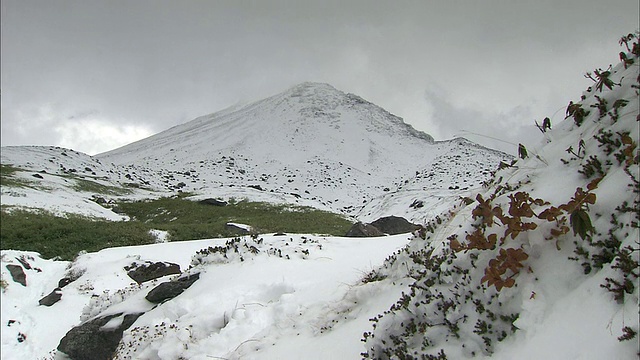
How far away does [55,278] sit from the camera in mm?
16547

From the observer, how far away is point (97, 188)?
44.4 meters

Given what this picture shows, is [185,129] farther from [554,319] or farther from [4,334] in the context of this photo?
[554,319]

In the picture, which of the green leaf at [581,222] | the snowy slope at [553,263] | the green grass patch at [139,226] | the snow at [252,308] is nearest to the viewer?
the snowy slope at [553,263]

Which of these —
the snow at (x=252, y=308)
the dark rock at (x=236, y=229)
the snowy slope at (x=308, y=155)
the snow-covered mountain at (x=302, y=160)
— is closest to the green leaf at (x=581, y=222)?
the snow at (x=252, y=308)

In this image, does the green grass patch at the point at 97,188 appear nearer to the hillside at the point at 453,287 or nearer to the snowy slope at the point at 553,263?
the hillside at the point at 453,287

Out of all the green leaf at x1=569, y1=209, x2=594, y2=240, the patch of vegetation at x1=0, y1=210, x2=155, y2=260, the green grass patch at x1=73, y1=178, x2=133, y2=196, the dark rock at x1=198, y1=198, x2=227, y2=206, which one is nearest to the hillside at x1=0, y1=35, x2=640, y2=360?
the green leaf at x1=569, y1=209, x2=594, y2=240

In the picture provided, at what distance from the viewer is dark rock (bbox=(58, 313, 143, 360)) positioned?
27.2ft

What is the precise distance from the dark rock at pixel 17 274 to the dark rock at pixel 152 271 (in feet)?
15.9

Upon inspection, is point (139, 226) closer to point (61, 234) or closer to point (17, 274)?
point (61, 234)

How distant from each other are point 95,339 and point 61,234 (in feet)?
57.3

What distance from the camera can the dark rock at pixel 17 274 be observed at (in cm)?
1530

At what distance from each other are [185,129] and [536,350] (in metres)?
118

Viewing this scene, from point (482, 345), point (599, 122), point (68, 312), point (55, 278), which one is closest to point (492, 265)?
point (482, 345)

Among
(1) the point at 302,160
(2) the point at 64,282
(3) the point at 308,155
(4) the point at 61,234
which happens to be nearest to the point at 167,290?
(2) the point at 64,282
